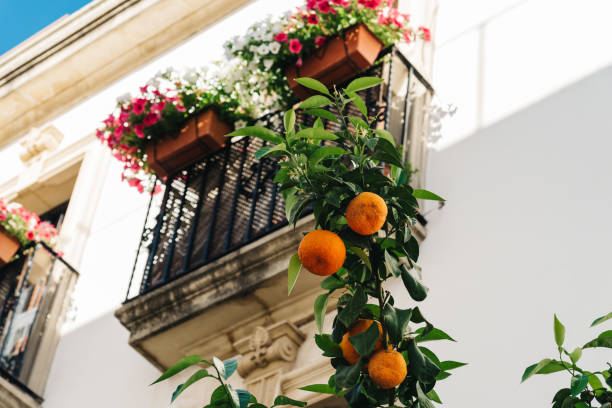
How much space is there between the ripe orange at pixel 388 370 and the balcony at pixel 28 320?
A: 4.51m

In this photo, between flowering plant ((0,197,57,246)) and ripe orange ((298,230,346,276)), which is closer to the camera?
ripe orange ((298,230,346,276))

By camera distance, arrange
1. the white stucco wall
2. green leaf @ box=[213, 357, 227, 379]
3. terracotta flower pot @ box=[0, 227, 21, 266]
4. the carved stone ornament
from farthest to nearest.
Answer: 1. terracotta flower pot @ box=[0, 227, 21, 266]
2. the carved stone ornament
3. the white stucco wall
4. green leaf @ box=[213, 357, 227, 379]

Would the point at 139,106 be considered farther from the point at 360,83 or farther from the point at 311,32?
the point at 360,83

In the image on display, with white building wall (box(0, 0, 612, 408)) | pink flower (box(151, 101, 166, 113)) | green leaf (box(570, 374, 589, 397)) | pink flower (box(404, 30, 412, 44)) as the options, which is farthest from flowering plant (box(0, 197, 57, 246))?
green leaf (box(570, 374, 589, 397))

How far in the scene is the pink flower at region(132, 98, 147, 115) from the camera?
6.48 metres

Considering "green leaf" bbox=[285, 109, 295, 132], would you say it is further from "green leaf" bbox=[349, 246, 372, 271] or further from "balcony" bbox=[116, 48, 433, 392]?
"balcony" bbox=[116, 48, 433, 392]

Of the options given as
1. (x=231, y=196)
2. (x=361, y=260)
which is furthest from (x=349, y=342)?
(x=231, y=196)

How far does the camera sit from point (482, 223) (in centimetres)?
504

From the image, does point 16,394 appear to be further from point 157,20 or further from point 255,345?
point 157,20

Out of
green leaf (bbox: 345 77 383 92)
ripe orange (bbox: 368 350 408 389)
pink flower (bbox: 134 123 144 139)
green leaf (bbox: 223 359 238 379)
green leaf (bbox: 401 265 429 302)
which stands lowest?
ripe orange (bbox: 368 350 408 389)

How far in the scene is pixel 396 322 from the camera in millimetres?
2574

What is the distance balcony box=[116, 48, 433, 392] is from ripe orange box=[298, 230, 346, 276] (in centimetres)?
248

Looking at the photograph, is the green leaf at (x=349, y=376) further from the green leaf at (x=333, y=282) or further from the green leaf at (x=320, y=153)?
the green leaf at (x=320, y=153)

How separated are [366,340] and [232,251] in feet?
10.0
